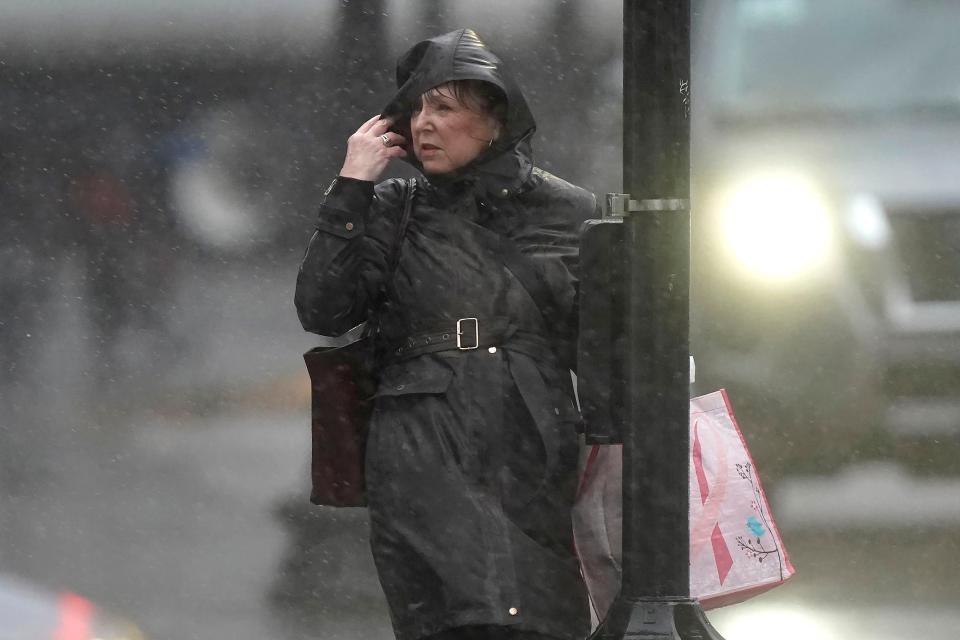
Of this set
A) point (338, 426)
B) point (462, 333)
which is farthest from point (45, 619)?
point (462, 333)

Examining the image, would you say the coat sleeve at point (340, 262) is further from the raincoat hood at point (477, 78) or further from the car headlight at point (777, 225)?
the car headlight at point (777, 225)

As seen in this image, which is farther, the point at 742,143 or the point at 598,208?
the point at 742,143

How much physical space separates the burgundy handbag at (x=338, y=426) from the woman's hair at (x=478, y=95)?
284mm

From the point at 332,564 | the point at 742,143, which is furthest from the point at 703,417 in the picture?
the point at 742,143

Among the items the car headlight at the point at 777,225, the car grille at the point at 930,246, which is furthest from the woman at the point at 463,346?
the car grille at the point at 930,246

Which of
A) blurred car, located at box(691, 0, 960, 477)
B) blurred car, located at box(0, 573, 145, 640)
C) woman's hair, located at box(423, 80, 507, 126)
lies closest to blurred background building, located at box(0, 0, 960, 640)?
blurred car, located at box(691, 0, 960, 477)

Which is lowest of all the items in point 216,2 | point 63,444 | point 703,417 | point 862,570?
point 862,570

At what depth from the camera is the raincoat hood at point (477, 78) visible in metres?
3.96

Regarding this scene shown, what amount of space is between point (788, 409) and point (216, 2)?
3950 mm

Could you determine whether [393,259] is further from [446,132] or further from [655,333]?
[655,333]

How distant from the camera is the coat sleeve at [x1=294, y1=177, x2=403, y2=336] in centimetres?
388

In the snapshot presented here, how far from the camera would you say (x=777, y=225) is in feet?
33.9

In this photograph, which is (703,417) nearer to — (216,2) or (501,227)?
(501,227)

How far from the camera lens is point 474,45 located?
4016mm
